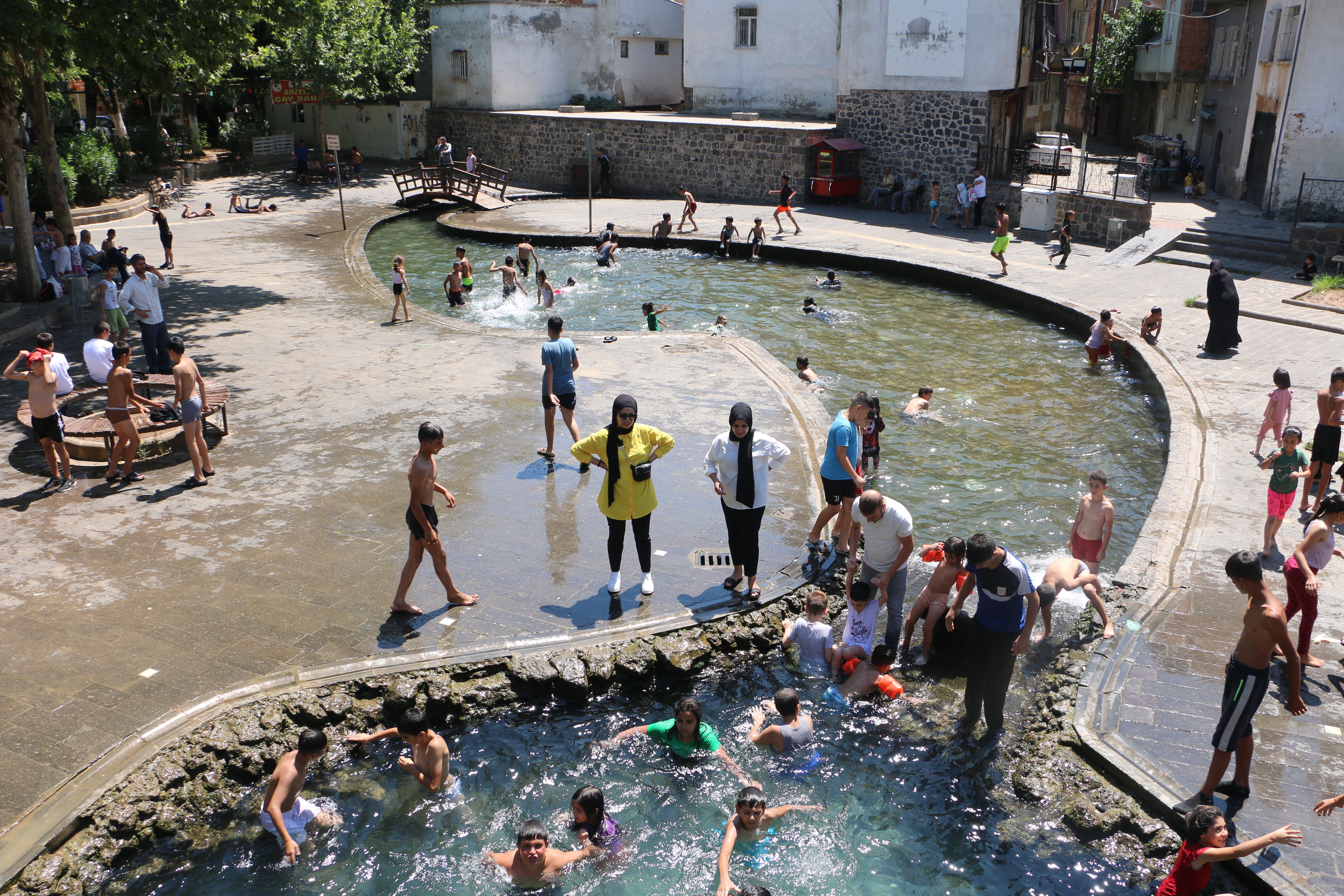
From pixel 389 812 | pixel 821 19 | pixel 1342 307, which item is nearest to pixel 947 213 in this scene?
pixel 821 19

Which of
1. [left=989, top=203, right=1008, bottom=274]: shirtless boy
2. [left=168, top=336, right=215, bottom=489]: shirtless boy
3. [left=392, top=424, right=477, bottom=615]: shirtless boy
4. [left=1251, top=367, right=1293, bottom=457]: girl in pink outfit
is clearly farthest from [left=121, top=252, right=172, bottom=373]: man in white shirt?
[left=989, top=203, right=1008, bottom=274]: shirtless boy

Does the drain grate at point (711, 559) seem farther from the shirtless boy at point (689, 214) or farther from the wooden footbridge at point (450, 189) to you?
the wooden footbridge at point (450, 189)

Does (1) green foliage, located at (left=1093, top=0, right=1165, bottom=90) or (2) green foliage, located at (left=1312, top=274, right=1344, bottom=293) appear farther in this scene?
(1) green foliage, located at (left=1093, top=0, right=1165, bottom=90)

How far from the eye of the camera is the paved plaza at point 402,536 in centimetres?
677

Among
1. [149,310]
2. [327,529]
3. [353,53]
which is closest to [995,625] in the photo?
[327,529]

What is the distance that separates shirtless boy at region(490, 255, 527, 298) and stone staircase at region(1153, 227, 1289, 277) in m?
14.3

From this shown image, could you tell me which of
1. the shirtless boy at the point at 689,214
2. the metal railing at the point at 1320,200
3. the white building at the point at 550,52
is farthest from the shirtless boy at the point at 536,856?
the white building at the point at 550,52

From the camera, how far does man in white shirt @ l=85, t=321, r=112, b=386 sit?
11875mm

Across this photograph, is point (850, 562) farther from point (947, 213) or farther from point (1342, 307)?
point (947, 213)

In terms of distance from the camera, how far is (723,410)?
12.6m

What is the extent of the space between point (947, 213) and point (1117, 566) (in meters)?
21.1

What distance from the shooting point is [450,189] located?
31391 millimetres

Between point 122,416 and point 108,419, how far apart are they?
1.16 feet

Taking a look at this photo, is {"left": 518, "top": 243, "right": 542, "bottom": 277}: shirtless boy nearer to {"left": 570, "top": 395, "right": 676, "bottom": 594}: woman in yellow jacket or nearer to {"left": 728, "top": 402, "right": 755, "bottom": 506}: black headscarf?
{"left": 570, "top": 395, "right": 676, "bottom": 594}: woman in yellow jacket
